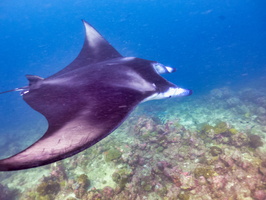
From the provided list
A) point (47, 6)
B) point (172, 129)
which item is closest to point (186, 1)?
point (47, 6)

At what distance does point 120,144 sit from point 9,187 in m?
4.96

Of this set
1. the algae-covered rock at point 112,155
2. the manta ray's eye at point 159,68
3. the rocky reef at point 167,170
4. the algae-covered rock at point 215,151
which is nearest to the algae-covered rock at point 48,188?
the rocky reef at point 167,170

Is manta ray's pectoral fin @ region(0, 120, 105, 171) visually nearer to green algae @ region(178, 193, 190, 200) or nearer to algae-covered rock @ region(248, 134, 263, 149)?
green algae @ region(178, 193, 190, 200)

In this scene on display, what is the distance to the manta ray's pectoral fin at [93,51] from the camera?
4.78 m

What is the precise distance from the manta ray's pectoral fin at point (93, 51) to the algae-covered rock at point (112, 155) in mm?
3498

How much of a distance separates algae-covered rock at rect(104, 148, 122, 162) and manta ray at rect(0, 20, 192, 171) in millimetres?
3636

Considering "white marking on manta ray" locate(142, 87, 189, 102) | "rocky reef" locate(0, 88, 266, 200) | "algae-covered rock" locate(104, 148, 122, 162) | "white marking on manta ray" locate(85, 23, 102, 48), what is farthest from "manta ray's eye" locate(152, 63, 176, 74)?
"algae-covered rock" locate(104, 148, 122, 162)

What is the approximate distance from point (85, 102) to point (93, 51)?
11.3ft

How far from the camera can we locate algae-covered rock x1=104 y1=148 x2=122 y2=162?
18.7 ft

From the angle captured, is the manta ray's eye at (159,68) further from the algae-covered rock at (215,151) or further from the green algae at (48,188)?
the green algae at (48,188)

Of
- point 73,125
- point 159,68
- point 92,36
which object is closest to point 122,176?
point 159,68

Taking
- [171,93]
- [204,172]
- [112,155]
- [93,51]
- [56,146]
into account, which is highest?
[93,51]

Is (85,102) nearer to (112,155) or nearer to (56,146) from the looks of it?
(56,146)

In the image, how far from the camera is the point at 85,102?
82.4 inches
